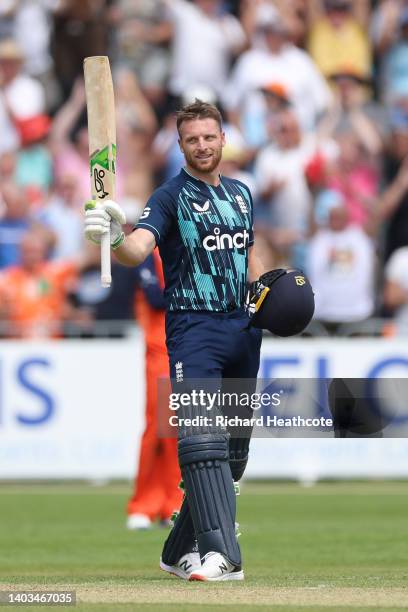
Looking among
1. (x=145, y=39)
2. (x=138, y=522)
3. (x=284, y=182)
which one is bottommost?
(x=138, y=522)

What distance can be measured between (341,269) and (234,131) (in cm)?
272

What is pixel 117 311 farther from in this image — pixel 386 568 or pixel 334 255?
pixel 386 568

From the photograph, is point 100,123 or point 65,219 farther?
point 65,219

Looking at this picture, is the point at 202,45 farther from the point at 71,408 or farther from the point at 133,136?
the point at 71,408

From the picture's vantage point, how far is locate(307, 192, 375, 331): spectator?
1722 centimetres

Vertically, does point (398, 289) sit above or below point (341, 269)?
below

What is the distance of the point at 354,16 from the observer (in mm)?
19672

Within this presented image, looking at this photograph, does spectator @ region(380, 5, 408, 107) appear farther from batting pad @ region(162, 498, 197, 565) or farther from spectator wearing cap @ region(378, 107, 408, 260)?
batting pad @ region(162, 498, 197, 565)

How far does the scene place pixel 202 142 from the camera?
759 cm

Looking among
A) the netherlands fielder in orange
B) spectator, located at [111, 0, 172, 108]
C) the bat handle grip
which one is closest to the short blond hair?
the bat handle grip

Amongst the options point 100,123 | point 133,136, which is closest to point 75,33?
point 133,136

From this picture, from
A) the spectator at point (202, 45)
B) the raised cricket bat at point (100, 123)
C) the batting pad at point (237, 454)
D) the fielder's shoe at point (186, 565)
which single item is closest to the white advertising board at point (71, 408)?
the spectator at point (202, 45)

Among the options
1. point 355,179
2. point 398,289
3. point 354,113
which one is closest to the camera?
point 398,289

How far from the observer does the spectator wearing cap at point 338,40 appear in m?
19.6
